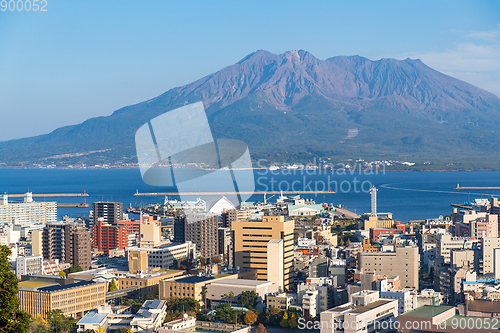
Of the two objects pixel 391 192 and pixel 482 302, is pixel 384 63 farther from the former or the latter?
pixel 482 302

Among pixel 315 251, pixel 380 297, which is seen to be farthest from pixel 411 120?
pixel 380 297

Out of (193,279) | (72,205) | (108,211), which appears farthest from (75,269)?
(72,205)

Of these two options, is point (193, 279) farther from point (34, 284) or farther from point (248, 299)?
point (34, 284)

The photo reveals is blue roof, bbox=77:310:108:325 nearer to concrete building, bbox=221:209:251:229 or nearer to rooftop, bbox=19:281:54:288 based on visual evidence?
rooftop, bbox=19:281:54:288

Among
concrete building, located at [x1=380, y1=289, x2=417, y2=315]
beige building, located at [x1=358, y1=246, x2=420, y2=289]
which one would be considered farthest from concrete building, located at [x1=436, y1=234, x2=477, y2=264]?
concrete building, located at [x1=380, y1=289, x2=417, y2=315]

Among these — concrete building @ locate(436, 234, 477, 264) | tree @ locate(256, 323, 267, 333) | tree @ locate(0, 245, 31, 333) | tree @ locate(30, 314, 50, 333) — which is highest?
tree @ locate(0, 245, 31, 333)

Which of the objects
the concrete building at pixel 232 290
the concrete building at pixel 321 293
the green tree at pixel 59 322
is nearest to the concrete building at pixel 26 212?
the concrete building at pixel 232 290

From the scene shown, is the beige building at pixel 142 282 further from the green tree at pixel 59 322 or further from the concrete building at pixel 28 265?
the concrete building at pixel 28 265
